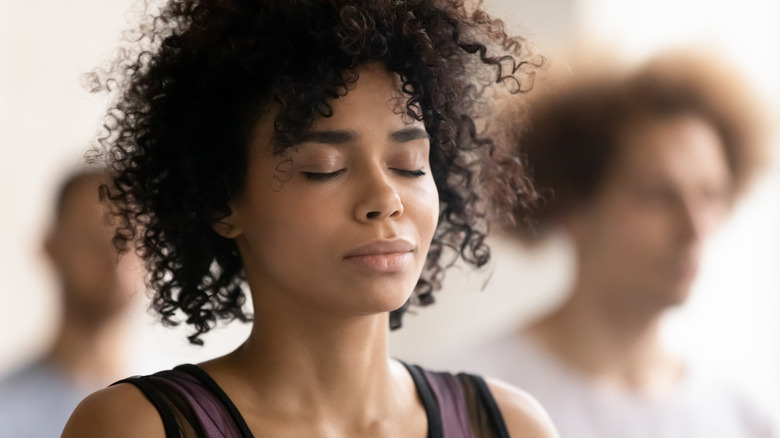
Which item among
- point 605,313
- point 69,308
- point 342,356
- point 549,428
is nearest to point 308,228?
point 342,356

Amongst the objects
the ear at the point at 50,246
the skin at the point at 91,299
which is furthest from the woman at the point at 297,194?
the ear at the point at 50,246

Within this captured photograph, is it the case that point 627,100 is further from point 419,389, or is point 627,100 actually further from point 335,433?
point 335,433

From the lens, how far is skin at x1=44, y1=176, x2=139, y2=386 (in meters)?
2.33

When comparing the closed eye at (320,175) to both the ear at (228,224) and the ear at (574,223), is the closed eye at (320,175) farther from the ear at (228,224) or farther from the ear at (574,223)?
the ear at (574,223)

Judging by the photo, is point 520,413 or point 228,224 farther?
point 520,413

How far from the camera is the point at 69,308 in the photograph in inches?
94.0

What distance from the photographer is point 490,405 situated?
1.54 m

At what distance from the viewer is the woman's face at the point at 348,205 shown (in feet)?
4.30

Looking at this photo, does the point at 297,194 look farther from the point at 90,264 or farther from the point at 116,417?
the point at 90,264

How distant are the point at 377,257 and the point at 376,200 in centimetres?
7

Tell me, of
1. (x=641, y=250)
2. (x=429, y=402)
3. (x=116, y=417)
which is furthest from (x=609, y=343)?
(x=116, y=417)

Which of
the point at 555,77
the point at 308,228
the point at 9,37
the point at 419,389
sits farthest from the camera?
the point at 9,37

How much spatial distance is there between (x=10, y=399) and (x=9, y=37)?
3.79 ft

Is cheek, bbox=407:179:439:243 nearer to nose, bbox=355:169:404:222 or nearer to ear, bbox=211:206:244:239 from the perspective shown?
nose, bbox=355:169:404:222
